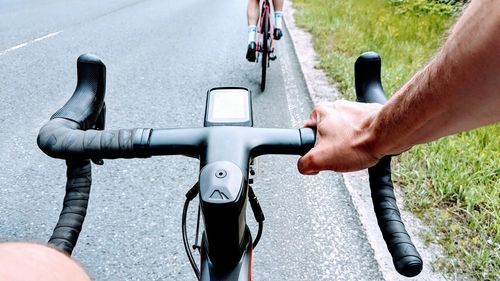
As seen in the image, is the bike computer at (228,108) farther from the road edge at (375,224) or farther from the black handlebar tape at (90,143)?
the road edge at (375,224)

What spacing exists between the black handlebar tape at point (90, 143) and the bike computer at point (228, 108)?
0.15m

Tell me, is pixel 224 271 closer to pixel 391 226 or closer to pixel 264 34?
pixel 391 226

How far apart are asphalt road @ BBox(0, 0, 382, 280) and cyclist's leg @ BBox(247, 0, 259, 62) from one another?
0.37m

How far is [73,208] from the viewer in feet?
2.96

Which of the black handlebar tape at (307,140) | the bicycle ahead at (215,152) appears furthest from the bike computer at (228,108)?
the black handlebar tape at (307,140)

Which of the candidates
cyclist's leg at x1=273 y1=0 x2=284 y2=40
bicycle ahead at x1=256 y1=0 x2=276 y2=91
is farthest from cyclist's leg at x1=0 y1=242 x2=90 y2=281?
cyclist's leg at x1=273 y1=0 x2=284 y2=40

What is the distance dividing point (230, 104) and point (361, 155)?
32 centimetres

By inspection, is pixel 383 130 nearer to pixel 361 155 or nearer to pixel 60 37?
pixel 361 155

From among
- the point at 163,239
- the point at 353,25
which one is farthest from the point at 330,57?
the point at 163,239

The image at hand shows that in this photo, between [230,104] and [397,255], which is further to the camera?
[230,104]

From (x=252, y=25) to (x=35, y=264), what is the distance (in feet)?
15.7

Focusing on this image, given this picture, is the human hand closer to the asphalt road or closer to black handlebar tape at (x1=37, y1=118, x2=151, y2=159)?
black handlebar tape at (x1=37, y1=118, x2=151, y2=159)

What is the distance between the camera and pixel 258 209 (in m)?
1.08

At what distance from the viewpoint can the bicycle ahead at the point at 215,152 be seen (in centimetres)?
75
